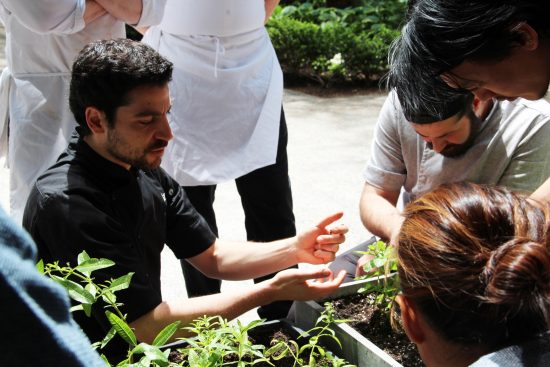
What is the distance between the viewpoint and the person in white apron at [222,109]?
2.95m

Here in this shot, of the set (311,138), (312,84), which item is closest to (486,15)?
(311,138)

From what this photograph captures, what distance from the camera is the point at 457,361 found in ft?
4.30

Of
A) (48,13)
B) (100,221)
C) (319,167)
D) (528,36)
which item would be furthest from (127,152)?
(319,167)

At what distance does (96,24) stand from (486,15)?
1.56m

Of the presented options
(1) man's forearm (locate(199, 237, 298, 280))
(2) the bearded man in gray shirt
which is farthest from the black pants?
(1) man's forearm (locate(199, 237, 298, 280))

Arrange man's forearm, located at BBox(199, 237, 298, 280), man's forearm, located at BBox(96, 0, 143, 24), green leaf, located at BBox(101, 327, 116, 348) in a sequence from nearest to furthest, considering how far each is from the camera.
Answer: green leaf, located at BBox(101, 327, 116, 348) < man's forearm, located at BBox(199, 237, 298, 280) < man's forearm, located at BBox(96, 0, 143, 24)

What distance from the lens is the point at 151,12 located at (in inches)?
106

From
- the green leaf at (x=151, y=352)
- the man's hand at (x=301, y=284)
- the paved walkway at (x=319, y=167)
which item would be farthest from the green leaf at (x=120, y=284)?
the paved walkway at (x=319, y=167)

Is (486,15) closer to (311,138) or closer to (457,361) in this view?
(457,361)

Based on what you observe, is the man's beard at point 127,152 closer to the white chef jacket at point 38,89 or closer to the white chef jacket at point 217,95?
the white chef jacket at point 38,89

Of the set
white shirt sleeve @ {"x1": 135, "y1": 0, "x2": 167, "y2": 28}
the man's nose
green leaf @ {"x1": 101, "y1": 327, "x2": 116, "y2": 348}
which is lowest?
green leaf @ {"x1": 101, "y1": 327, "x2": 116, "y2": 348}

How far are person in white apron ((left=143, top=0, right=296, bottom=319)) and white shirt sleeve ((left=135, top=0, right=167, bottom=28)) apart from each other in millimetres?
202

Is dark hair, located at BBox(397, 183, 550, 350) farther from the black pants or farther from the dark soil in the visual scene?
the black pants

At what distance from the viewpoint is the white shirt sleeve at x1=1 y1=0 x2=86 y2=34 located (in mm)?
2422
